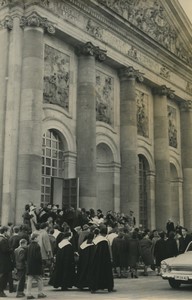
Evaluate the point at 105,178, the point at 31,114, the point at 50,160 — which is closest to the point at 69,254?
the point at 31,114

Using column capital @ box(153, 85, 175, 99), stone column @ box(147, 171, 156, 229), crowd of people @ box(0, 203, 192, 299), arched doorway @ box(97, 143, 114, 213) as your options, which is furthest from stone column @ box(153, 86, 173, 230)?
crowd of people @ box(0, 203, 192, 299)

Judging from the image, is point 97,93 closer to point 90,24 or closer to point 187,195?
point 90,24

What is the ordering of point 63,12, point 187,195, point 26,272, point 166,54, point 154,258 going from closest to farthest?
point 26,272 < point 154,258 < point 63,12 < point 166,54 < point 187,195

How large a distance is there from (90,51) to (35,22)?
13.4 ft

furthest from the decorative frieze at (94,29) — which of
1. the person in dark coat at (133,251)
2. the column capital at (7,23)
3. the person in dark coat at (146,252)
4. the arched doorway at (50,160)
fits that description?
the person in dark coat at (133,251)

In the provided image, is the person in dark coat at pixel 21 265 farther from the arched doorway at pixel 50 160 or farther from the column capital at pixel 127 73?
the column capital at pixel 127 73

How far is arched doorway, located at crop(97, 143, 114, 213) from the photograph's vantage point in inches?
1019

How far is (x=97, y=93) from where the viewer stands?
2547 centimetres

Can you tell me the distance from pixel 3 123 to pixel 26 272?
1096 centimetres

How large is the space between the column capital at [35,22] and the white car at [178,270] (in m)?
13.3

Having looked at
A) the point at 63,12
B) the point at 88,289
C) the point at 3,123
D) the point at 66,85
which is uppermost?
the point at 63,12

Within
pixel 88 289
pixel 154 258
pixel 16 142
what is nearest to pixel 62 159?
pixel 16 142

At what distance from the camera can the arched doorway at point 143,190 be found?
29.0 m

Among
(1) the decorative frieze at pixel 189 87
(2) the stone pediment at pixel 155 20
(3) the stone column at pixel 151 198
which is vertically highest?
(2) the stone pediment at pixel 155 20
